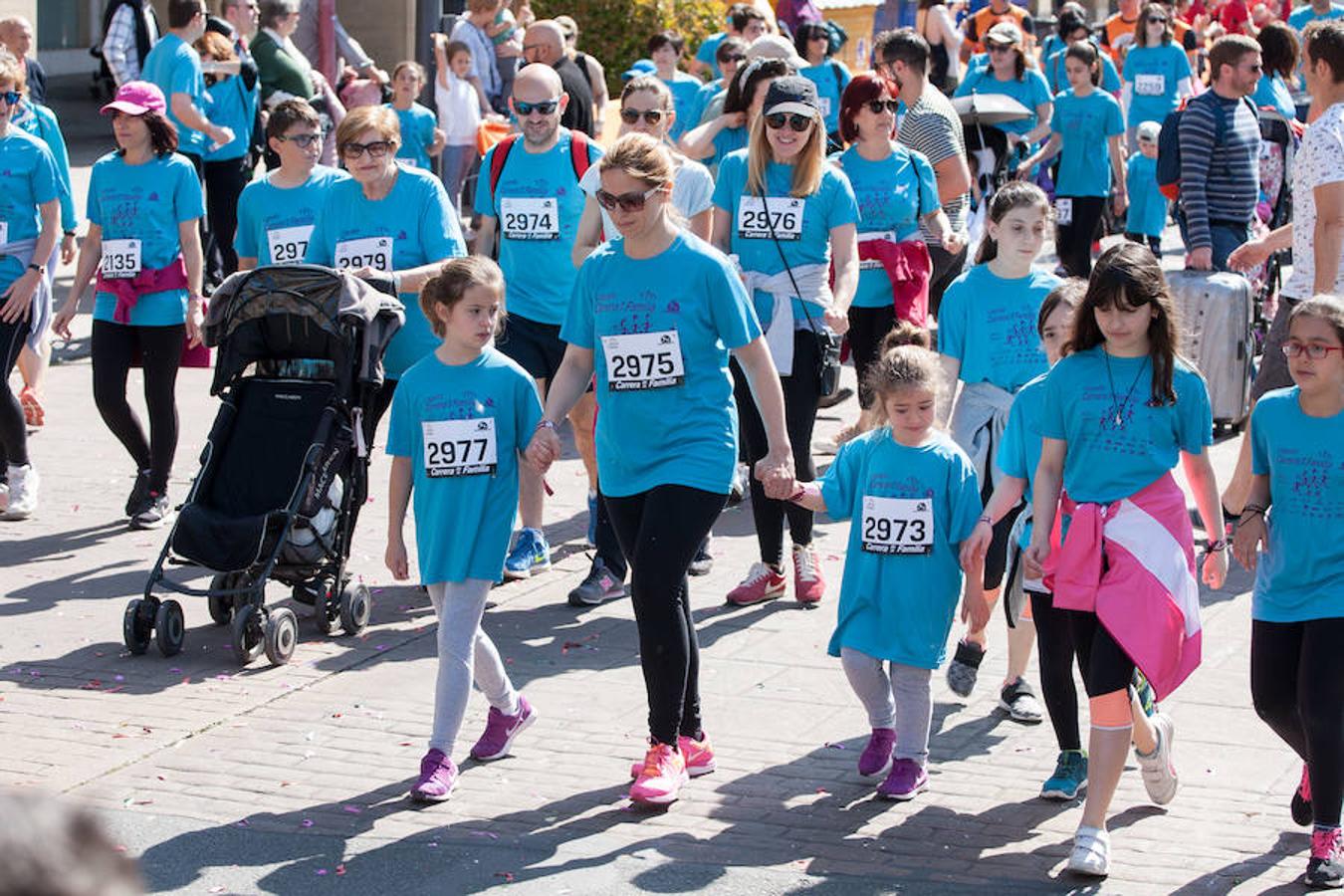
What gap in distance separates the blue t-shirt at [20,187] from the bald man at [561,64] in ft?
9.79

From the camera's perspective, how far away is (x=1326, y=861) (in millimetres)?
4770

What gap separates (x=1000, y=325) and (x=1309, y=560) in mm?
1758

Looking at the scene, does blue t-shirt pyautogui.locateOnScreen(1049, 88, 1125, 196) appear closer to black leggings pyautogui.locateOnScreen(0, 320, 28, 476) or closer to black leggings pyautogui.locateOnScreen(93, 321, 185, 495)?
black leggings pyautogui.locateOnScreen(93, 321, 185, 495)

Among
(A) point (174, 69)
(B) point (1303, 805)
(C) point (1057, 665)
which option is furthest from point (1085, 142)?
(B) point (1303, 805)

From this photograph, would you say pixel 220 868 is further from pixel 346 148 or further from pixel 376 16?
pixel 376 16

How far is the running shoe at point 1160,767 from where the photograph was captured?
5.25m

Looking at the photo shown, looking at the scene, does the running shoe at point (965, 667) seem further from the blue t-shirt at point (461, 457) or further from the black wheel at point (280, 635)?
the black wheel at point (280, 635)

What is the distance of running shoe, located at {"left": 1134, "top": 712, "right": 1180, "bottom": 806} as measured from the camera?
17.2 feet

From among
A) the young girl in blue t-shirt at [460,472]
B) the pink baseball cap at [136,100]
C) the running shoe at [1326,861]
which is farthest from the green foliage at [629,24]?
the running shoe at [1326,861]

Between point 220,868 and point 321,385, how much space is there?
102 inches

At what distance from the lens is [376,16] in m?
26.0

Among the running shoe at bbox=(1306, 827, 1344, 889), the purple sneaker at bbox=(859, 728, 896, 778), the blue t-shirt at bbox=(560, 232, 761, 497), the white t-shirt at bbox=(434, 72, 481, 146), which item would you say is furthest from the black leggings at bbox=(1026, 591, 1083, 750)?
the white t-shirt at bbox=(434, 72, 481, 146)

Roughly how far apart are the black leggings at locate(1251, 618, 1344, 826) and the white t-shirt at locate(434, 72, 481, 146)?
482 inches

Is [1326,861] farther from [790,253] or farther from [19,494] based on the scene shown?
[19,494]
